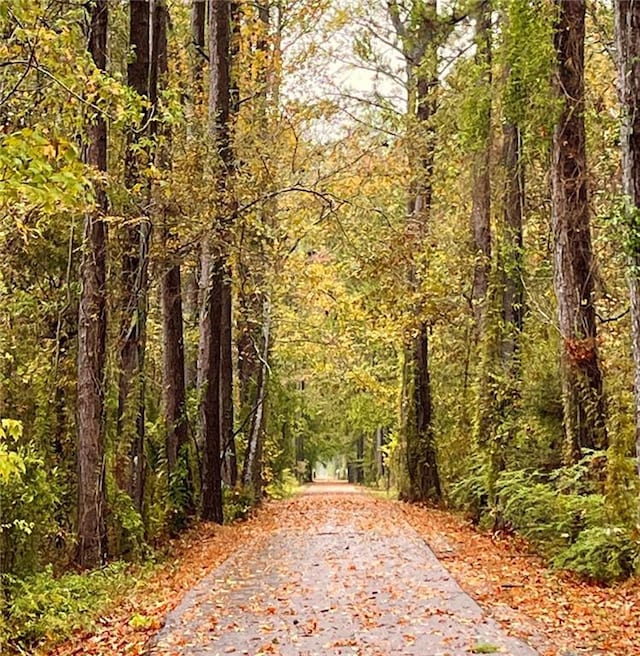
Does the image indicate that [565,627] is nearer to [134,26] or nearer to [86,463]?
[86,463]

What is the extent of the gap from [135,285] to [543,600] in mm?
6640

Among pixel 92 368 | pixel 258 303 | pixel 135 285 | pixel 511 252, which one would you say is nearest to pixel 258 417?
pixel 258 303

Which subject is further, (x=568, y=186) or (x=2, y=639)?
(x=568, y=186)

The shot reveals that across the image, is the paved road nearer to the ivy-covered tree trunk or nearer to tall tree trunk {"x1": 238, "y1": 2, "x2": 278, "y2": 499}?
tall tree trunk {"x1": 238, "y1": 2, "x2": 278, "y2": 499}

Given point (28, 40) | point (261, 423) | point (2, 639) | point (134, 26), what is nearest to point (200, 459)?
point (261, 423)

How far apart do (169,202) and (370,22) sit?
11374 millimetres

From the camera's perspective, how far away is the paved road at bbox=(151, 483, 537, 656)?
6801mm

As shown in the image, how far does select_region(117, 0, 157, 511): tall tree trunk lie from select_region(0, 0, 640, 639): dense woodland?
0.16 feet

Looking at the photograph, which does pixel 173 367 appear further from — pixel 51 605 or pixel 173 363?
pixel 51 605

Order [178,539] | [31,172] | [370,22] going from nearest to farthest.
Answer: [31,172], [178,539], [370,22]

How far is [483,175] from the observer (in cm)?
1686

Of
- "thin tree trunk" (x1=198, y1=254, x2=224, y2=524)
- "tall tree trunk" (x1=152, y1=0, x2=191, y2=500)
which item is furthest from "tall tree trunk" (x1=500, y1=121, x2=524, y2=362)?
"tall tree trunk" (x1=152, y1=0, x2=191, y2=500)

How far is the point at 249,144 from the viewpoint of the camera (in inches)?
640

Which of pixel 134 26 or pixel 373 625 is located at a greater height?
pixel 134 26
